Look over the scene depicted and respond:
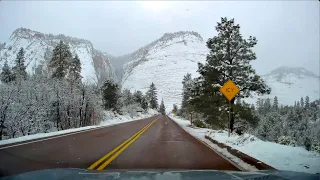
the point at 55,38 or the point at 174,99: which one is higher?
the point at 55,38

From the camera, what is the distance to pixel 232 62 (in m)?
24.8

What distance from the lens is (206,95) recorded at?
25828 millimetres

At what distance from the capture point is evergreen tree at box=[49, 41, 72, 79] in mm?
52094

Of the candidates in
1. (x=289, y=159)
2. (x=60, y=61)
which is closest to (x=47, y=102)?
(x=289, y=159)

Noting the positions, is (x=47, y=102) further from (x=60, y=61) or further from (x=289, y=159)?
(x=60, y=61)

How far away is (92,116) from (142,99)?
84096mm

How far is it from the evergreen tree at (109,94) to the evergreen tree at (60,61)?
32.0 ft

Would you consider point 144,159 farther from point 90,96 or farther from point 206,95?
point 90,96

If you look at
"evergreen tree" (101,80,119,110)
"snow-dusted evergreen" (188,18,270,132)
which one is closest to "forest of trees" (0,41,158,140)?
"evergreen tree" (101,80,119,110)

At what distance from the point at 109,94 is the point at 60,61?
13.3 meters

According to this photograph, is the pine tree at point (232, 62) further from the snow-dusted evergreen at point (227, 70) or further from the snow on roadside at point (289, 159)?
the snow on roadside at point (289, 159)

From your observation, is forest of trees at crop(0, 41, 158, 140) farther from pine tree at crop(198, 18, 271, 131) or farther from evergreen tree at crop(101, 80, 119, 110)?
pine tree at crop(198, 18, 271, 131)

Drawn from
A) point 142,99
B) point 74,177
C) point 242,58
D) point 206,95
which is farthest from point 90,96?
point 142,99

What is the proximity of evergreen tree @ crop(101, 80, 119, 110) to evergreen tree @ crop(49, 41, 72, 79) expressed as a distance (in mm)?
9769
